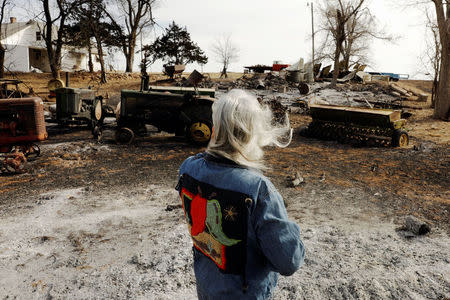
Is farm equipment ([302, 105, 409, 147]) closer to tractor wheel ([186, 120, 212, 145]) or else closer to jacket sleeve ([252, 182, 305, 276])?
tractor wheel ([186, 120, 212, 145])

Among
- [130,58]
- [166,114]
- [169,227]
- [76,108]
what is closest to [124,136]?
[166,114]

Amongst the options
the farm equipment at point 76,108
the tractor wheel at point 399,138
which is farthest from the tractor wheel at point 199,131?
the tractor wheel at point 399,138

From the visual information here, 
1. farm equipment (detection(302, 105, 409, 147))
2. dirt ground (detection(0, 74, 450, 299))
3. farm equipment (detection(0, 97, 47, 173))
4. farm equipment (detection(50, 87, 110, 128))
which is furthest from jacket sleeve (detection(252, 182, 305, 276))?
farm equipment (detection(50, 87, 110, 128))

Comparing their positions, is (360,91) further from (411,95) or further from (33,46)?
(33,46)

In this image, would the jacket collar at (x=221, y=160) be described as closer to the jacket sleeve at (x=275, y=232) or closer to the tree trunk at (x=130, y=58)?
the jacket sleeve at (x=275, y=232)

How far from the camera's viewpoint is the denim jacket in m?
1.46

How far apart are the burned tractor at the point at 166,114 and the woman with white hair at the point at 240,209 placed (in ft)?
26.7

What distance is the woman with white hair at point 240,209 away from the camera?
1.47 meters

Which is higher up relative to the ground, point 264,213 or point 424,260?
point 264,213

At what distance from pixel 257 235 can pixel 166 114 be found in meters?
9.04

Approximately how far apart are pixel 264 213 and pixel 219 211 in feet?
0.74

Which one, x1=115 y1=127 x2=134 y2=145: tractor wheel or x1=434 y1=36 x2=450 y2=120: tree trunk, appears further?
x1=434 y1=36 x2=450 y2=120: tree trunk

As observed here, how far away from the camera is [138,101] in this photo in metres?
10.2

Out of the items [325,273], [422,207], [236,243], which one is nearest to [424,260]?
[325,273]
